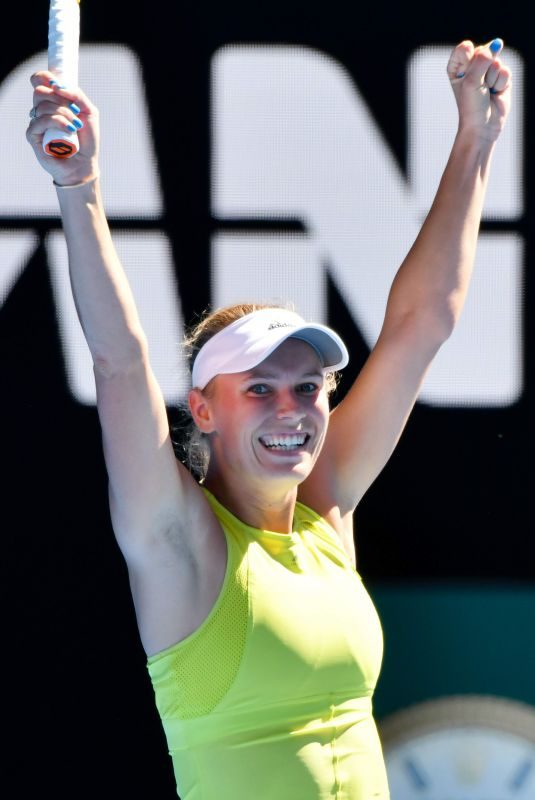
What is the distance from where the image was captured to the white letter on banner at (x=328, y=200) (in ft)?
8.15

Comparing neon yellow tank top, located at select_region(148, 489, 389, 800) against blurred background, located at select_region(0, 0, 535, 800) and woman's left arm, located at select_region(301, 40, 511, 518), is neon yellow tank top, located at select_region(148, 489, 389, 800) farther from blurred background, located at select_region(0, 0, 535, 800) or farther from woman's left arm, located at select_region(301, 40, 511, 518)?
blurred background, located at select_region(0, 0, 535, 800)

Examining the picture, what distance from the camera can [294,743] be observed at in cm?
184

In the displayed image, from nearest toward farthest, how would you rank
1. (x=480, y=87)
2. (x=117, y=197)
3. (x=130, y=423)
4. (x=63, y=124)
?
(x=63, y=124), (x=130, y=423), (x=480, y=87), (x=117, y=197)

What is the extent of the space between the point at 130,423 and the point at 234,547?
Result: 27 cm

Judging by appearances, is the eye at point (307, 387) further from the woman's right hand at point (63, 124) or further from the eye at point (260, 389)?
the woman's right hand at point (63, 124)

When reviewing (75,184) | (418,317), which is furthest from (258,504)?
(75,184)

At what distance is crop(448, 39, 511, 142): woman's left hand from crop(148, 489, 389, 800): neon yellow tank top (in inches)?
32.9

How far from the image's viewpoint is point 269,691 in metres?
1.83

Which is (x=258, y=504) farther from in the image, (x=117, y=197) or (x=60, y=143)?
(x=117, y=197)

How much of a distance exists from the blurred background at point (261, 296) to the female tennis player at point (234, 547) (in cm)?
42

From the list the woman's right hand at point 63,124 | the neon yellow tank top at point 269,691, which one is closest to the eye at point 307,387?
the neon yellow tank top at point 269,691

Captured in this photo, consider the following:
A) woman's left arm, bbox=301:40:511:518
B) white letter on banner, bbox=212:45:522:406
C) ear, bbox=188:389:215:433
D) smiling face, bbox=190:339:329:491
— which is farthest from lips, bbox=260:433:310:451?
white letter on banner, bbox=212:45:522:406

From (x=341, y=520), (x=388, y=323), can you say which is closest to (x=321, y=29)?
(x=388, y=323)

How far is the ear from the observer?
2021 millimetres
